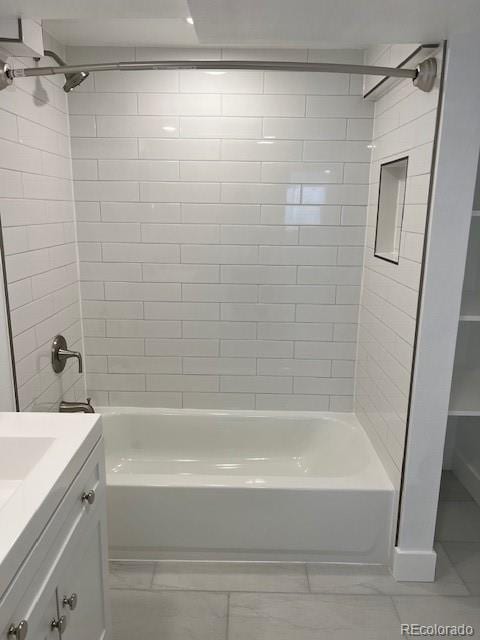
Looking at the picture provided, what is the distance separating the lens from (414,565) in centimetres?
205

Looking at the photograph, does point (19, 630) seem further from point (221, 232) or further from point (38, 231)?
point (221, 232)

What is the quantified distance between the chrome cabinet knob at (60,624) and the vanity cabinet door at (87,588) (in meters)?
0.02

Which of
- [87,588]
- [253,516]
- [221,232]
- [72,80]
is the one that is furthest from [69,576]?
[72,80]

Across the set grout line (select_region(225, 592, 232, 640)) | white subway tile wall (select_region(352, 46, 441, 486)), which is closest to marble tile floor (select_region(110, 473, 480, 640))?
grout line (select_region(225, 592, 232, 640))

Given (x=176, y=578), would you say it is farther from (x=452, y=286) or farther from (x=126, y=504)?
(x=452, y=286)

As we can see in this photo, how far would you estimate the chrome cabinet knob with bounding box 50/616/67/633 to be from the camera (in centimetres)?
113

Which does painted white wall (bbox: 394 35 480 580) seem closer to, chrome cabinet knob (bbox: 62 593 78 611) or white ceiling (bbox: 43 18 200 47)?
white ceiling (bbox: 43 18 200 47)

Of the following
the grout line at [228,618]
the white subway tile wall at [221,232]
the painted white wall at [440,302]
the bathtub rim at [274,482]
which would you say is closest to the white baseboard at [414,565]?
the painted white wall at [440,302]

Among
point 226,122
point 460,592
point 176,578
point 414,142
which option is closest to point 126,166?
point 226,122

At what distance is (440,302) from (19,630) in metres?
1.65

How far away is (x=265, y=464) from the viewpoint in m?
2.78

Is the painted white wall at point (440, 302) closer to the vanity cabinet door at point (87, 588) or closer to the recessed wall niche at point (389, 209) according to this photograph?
the recessed wall niche at point (389, 209)

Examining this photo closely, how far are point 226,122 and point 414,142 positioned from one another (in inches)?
40.4

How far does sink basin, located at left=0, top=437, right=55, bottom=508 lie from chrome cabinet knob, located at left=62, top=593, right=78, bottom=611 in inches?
14.1
